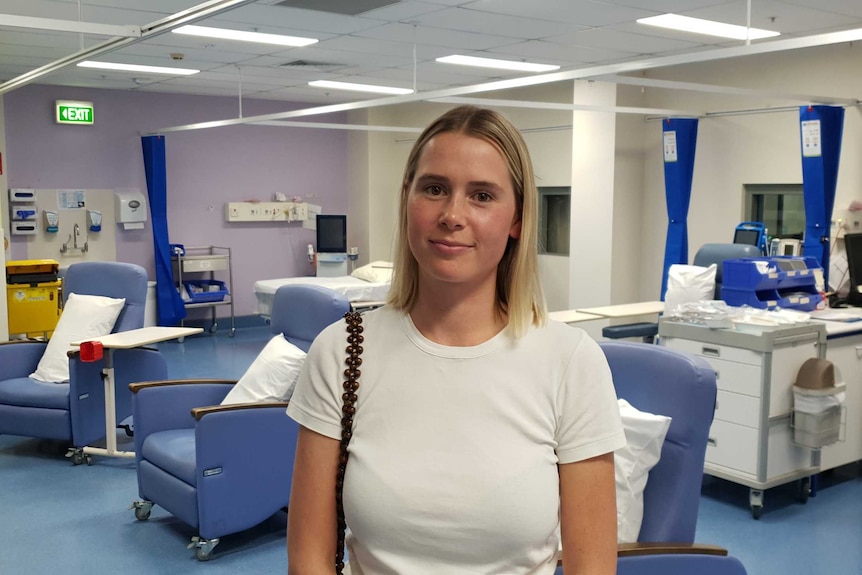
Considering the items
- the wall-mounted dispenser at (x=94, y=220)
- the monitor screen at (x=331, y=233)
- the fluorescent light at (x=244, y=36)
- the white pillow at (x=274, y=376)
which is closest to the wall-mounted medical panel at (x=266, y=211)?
the monitor screen at (x=331, y=233)

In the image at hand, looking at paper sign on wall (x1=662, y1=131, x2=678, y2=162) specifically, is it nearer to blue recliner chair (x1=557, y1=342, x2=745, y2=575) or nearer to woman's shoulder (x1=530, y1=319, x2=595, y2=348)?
blue recliner chair (x1=557, y1=342, x2=745, y2=575)

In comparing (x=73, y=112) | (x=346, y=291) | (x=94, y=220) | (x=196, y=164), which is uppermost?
(x=73, y=112)

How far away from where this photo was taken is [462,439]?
4.14 ft

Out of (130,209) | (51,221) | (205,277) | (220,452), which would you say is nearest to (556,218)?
(205,277)

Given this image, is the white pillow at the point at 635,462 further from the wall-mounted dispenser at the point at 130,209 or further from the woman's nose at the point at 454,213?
the wall-mounted dispenser at the point at 130,209

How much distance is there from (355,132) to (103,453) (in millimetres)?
7000

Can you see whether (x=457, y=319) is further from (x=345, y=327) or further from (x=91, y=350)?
(x=91, y=350)

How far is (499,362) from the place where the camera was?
4.29 feet

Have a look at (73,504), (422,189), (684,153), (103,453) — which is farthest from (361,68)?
(422,189)

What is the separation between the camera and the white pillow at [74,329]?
5.29 m

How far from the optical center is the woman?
125 cm

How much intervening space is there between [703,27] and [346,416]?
19.3 ft

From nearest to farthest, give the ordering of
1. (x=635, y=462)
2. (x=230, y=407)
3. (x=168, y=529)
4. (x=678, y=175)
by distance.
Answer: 1. (x=635, y=462)
2. (x=230, y=407)
3. (x=168, y=529)
4. (x=678, y=175)

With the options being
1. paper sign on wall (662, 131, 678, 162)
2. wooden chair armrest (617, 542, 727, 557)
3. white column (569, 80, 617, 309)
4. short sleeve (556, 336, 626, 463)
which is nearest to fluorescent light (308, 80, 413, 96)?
white column (569, 80, 617, 309)
